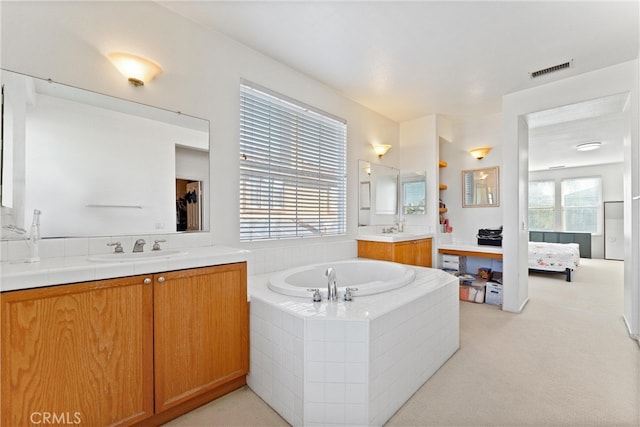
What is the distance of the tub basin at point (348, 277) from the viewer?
1864 millimetres

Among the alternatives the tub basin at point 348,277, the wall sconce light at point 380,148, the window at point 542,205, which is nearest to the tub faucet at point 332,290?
the tub basin at point 348,277

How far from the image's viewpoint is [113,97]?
177cm

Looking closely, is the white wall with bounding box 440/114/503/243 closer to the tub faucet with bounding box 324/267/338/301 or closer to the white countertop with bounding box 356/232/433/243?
the white countertop with bounding box 356/232/433/243

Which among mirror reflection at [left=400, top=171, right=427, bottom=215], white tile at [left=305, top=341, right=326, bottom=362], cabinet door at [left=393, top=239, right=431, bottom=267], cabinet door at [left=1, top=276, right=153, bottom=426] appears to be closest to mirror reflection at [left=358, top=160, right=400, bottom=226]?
mirror reflection at [left=400, top=171, right=427, bottom=215]

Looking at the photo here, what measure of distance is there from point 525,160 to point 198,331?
13.2 feet

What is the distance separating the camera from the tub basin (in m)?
1.86

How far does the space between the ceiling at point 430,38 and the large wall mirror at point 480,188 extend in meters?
1.13

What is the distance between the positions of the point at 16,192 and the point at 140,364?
1.13 meters

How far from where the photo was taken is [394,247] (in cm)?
328

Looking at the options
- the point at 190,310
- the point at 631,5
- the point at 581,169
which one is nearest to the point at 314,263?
the point at 190,310

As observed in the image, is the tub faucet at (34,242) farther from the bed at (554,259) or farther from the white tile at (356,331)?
the bed at (554,259)

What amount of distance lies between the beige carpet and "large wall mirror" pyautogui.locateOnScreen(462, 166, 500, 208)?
1673 millimetres

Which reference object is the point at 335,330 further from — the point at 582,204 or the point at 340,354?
the point at 582,204

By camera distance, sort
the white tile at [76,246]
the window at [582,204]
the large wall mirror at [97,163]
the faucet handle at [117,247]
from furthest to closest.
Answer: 1. the window at [582,204]
2. the faucet handle at [117,247]
3. the white tile at [76,246]
4. the large wall mirror at [97,163]
